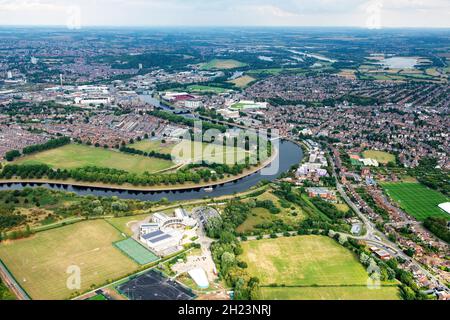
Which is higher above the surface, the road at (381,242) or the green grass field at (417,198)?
the green grass field at (417,198)

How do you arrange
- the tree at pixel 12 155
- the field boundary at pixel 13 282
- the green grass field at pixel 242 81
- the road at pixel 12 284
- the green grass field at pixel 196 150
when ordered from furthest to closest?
1. the green grass field at pixel 242 81
2. the green grass field at pixel 196 150
3. the tree at pixel 12 155
4. the field boundary at pixel 13 282
5. the road at pixel 12 284

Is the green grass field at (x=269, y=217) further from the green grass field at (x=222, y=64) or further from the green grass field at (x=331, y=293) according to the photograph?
the green grass field at (x=222, y=64)

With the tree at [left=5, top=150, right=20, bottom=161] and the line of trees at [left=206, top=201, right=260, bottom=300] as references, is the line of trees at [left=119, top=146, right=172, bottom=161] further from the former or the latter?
the line of trees at [left=206, top=201, right=260, bottom=300]

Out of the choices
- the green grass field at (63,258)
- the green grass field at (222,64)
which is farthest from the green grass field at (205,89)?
the green grass field at (63,258)

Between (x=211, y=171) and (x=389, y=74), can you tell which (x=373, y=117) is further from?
(x=389, y=74)

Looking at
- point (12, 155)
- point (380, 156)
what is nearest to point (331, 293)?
point (380, 156)

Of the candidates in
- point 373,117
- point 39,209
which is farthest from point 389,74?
point 39,209

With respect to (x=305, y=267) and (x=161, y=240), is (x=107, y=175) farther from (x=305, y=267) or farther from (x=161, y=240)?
(x=305, y=267)
